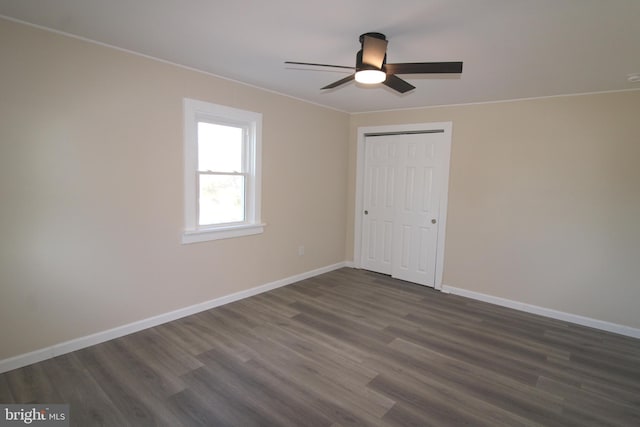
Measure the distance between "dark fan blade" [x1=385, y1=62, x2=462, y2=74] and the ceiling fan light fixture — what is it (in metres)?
0.06

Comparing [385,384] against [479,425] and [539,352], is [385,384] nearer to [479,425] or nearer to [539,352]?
[479,425]

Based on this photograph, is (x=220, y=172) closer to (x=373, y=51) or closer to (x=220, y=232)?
(x=220, y=232)

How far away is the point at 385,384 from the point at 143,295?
7.55ft

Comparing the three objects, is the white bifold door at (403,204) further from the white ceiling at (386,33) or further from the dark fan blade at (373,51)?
the dark fan blade at (373,51)

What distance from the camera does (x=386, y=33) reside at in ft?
7.52

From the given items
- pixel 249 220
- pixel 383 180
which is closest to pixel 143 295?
pixel 249 220

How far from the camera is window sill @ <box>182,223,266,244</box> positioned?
11.1 ft

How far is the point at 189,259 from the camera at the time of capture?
3.43 meters

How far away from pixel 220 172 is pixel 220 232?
0.66 meters

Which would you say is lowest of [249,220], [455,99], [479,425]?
[479,425]

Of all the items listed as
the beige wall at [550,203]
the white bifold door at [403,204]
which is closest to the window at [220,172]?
the white bifold door at [403,204]

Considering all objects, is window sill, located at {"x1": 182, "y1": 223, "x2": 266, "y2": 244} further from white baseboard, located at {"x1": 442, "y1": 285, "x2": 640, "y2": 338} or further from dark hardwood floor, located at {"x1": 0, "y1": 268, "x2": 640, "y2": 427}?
white baseboard, located at {"x1": 442, "y1": 285, "x2": 640, "y2": 338}

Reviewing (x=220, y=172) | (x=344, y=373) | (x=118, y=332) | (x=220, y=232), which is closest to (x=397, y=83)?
(x=220, y=172)

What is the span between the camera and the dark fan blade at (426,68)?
6.68 ft
